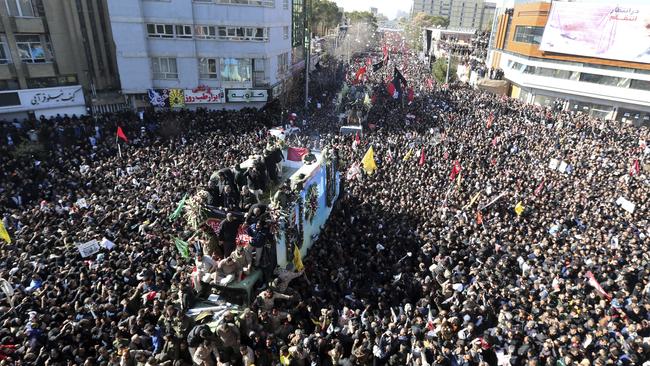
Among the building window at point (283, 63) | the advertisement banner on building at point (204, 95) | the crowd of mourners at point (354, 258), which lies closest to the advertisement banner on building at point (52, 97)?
the crowd of mourners at point (354, 258)

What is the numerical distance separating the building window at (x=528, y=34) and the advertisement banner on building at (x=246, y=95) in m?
28.3

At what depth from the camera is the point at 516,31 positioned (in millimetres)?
45062

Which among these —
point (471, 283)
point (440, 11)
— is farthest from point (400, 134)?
point (440, 11)

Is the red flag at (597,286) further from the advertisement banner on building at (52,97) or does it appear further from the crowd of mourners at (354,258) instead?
the advertisement banner on building at (52,97)

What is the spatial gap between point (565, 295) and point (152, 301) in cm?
1024

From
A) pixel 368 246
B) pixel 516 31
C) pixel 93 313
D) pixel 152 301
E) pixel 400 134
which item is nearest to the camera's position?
pixel 93 313

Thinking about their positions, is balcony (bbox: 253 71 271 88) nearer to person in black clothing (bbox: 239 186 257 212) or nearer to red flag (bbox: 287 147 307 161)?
red flag (bbox: 287 147 307 161)

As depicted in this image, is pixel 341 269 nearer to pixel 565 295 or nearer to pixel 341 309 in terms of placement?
pixel 341 309

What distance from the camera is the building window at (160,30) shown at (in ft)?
89.6

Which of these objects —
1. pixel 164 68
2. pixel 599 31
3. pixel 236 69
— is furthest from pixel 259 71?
pixel 599 31

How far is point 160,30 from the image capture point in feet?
90.1

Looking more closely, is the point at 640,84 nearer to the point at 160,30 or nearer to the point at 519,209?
the point at 519,209

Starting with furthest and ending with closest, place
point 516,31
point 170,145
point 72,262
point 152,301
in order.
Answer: point 516,31 → point 170,145 → point 72,262 → point 152,301

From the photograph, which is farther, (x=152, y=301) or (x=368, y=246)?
(x=368, y=246)
